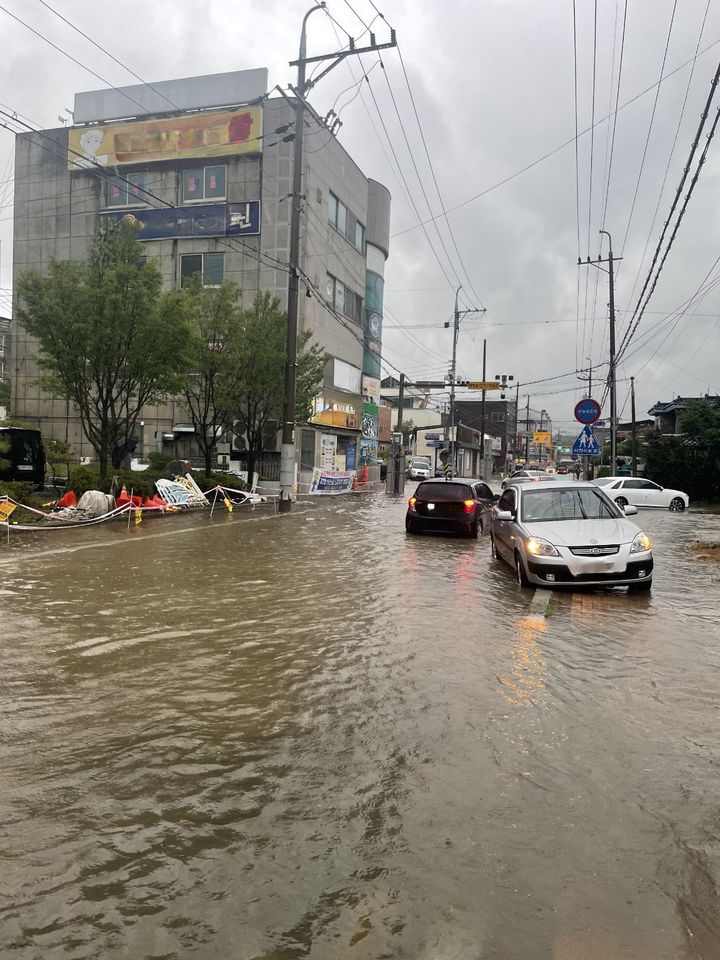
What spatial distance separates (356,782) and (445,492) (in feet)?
41.3

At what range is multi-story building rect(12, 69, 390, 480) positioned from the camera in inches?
1452

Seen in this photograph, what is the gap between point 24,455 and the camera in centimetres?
1958

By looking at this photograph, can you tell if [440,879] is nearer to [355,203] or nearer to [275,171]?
[275,171]

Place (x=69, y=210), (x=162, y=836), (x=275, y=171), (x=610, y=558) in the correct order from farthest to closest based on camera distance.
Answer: (x=69, y=210) → (x=275, y=171) → (x=610, y=558) → (x=162, y=836)

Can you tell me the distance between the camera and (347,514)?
21.6 metres

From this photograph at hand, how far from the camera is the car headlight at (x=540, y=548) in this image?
30.4 feet

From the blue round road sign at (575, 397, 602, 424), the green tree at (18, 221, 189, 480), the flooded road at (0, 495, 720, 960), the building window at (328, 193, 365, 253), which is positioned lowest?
the flooded road at (0, 495, 720, 960)

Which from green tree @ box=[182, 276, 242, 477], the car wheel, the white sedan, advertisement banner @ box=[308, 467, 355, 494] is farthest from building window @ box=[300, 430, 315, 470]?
the car wheel

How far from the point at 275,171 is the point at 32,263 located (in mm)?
15871

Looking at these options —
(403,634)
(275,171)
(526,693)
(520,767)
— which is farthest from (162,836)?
(275,171)

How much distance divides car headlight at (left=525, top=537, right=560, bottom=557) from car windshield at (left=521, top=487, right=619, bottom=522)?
3.06 feet

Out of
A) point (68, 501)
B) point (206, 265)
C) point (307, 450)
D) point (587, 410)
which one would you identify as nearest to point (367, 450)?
point (307, 450)

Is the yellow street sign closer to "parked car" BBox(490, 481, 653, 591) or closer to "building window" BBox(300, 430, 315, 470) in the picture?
"building window" BBox(300, 430, 315, 470)

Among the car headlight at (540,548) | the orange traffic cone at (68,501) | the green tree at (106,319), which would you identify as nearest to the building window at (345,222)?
the green tree at (106,319)
